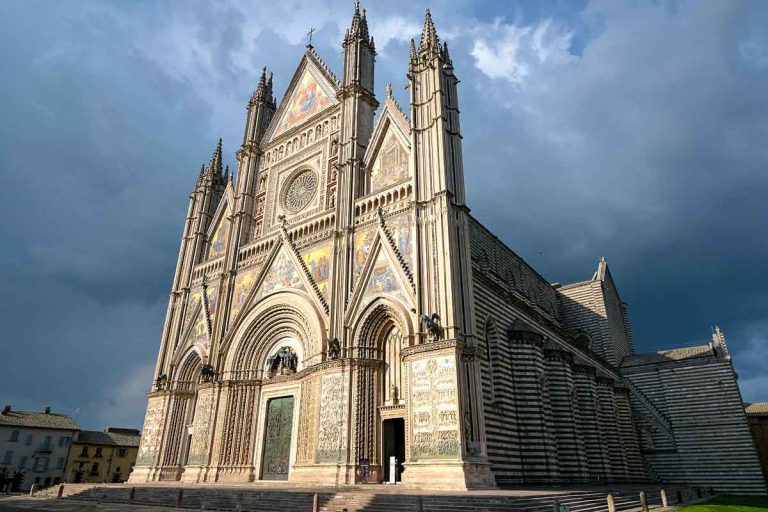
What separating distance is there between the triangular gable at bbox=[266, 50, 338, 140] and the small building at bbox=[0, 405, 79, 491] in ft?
105

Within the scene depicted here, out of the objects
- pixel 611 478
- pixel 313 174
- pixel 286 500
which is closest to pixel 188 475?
pixel 286 500

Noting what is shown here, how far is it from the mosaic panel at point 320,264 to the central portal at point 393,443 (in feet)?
20.3

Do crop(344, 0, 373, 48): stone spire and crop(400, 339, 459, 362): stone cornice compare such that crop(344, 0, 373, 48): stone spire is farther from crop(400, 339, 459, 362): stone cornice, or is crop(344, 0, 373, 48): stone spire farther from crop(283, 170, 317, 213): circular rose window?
crop(400, 339, 459, 362): stone cornice

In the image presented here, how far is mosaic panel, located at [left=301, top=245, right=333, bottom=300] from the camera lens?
22609 millimetres

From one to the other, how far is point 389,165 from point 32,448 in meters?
39.1

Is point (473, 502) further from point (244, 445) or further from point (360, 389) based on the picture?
point (244, 445)

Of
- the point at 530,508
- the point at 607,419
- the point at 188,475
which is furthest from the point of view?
the point at 607,419

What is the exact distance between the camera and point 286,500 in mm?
13633

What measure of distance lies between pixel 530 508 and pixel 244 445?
1556 cm

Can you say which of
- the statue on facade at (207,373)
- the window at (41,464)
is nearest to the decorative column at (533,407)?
the statue on facade at (207,373)

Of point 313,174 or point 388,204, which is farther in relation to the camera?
point 313,174

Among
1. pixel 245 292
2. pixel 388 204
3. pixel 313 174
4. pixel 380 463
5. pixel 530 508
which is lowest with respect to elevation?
pixel 530 508

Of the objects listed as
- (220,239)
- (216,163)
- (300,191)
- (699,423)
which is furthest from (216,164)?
(699,423)

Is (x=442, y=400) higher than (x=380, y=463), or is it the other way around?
(x=442, y=400)
